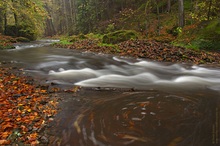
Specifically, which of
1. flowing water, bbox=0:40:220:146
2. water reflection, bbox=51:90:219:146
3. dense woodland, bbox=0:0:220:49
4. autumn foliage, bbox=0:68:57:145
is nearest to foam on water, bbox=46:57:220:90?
flowing water, bbox=0:40:220:146

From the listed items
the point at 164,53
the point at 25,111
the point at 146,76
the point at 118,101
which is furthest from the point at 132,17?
the point at 25,111

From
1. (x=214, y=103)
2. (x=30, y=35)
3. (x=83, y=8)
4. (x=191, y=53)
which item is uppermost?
(x=83, y=8)

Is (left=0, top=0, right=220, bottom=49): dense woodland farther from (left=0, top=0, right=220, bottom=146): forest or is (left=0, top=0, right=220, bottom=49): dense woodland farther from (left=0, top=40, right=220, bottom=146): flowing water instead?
(left=0, top=40, right=220, bottom=146): flowing water

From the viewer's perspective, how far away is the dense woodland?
1366 centimetres

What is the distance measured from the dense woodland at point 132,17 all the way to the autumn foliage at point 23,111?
424 centimetres

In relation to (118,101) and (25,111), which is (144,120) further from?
(25,111)

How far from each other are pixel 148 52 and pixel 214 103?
291 inches

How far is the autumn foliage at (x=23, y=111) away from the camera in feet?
11.4

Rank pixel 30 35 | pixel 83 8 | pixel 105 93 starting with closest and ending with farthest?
pixel 105 93
pixel 30 35
pixel 83 8

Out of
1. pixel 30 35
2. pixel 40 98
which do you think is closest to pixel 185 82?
pixel 40 98

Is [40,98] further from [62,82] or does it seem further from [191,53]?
[191,53]

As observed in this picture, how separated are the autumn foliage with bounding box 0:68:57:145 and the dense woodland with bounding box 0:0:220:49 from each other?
13.9ft

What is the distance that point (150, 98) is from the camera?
5125 mm

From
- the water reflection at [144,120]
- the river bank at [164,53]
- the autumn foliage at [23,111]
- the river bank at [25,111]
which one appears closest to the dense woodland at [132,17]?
the river bank at [164,53]
